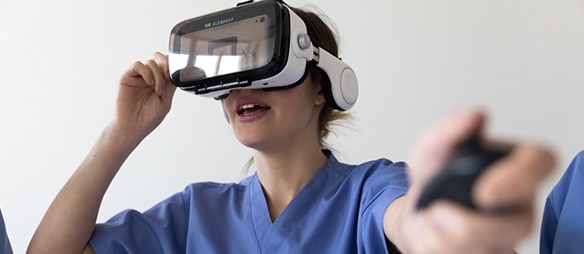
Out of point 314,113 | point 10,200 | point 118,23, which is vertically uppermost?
point 118,23

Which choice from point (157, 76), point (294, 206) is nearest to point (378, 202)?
point (294, 206)

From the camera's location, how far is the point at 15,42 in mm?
1174

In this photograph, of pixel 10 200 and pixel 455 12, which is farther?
pixel 10 200

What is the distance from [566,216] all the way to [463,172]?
1.37ft

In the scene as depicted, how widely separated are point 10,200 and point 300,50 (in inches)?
33.2

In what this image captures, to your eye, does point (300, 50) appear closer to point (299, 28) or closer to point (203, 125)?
point (299, 28)

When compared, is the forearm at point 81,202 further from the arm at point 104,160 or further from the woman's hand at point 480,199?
the woman's hand at point 480,199

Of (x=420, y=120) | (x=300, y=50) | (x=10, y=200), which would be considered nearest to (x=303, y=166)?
(x=300, y=50)

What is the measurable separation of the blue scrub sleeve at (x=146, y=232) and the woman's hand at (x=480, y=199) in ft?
1.83

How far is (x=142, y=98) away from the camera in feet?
2.61

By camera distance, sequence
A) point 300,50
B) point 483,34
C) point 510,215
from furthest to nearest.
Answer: point 483,34
point 300,50
point 510,215

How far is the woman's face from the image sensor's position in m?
0.69

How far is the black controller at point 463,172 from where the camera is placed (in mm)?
207

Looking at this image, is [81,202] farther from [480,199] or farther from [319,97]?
[480,199]
